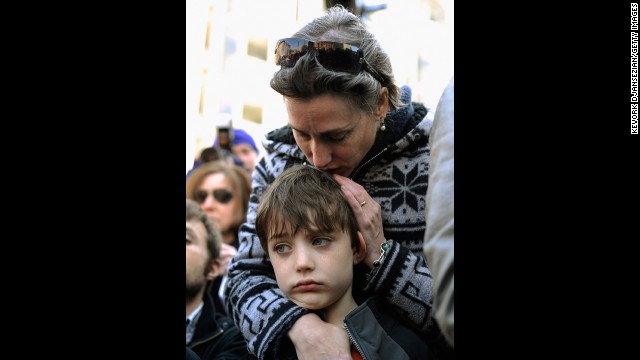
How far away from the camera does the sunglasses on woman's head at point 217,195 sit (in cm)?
400

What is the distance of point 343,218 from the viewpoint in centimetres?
205

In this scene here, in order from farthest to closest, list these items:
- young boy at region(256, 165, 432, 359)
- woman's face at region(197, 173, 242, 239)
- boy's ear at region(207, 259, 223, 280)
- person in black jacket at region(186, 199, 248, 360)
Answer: woman's face at region(197, 173, 242, 239), boy's ear at region(207, 259, 223, 280), person in black jacket at region(186, 199, 248, 360), young boy at region(256, 165, 432, 359)

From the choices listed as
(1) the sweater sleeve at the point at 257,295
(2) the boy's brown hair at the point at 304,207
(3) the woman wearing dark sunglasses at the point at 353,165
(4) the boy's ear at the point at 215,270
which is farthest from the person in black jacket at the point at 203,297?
(2) the boy's brown hair at the point at 304,207

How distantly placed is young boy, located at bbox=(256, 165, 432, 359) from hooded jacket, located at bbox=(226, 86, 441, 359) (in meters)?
0.05

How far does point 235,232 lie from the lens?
3969mm

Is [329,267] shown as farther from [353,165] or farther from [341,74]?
[341,74]

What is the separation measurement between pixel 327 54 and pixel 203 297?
1718 mm

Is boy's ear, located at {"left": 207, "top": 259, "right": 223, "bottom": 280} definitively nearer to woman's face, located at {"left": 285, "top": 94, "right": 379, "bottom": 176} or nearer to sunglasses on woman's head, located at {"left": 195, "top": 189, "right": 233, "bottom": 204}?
sunglasses on woman's head, located at {"left": 195, "top": 189, "right": 233, "bottom": 204}

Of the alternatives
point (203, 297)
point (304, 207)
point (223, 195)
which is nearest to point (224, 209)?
point (223, 195)

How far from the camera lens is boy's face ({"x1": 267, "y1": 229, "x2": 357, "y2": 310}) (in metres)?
2.01

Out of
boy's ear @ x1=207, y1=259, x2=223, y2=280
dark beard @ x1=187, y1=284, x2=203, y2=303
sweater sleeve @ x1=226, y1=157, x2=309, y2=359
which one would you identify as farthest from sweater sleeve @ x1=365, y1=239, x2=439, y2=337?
boy's ear @ x1=207, y1=259, x2=223, y2=280
